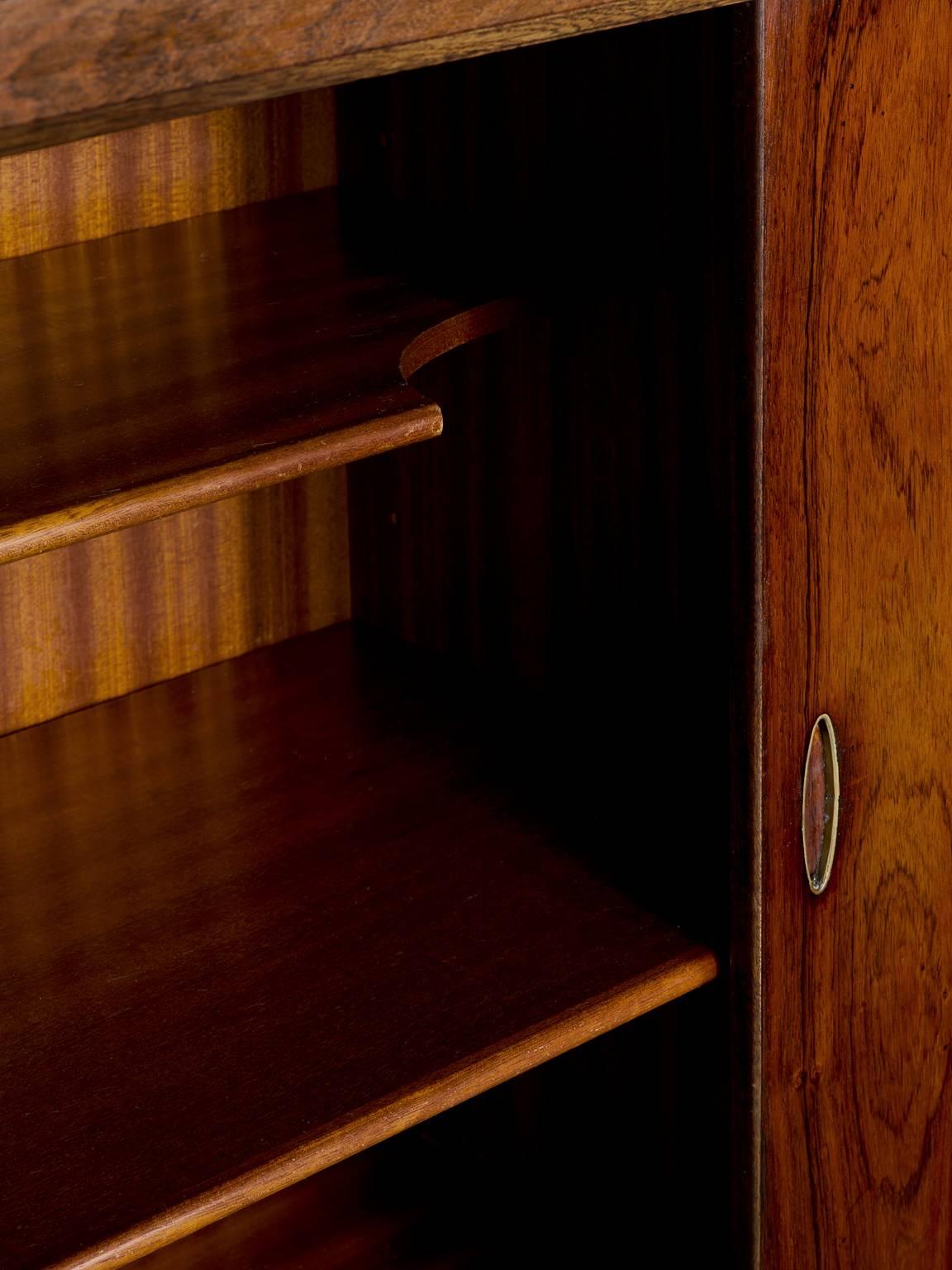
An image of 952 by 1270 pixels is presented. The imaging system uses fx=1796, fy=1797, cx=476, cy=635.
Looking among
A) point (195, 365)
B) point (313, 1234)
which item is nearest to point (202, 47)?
point (195, 365)

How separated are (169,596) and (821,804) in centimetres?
52

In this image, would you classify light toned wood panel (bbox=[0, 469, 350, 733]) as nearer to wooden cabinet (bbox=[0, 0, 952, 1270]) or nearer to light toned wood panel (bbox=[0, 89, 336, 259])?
wooden cabinet (bbox=[0, 0, 952, 1270])

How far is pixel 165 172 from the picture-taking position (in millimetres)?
1200

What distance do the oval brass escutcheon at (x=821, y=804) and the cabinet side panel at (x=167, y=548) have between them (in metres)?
0.51

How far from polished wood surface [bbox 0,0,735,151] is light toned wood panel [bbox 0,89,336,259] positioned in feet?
1.39

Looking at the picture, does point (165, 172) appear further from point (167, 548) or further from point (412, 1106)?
point (412, 1106)

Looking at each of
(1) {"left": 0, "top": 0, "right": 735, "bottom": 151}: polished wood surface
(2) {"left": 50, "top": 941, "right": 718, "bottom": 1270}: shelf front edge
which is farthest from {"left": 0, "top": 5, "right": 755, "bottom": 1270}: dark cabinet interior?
(1) {"left": 0, "top": 0, "right": 735, "bottom": 151}: polished wood surface

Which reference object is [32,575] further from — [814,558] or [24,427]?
[814,558]

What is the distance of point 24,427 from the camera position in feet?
2.82

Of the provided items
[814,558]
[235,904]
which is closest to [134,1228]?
[235,904]

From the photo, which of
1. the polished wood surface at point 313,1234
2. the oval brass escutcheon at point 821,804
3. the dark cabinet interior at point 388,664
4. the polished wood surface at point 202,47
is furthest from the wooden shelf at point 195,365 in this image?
the polished wood surface at point 313,1234

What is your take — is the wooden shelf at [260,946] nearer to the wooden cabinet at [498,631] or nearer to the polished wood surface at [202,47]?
the wooden cabinet at [498,631]

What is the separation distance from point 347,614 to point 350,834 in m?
0.34

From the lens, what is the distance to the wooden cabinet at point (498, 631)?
0.86 meters
